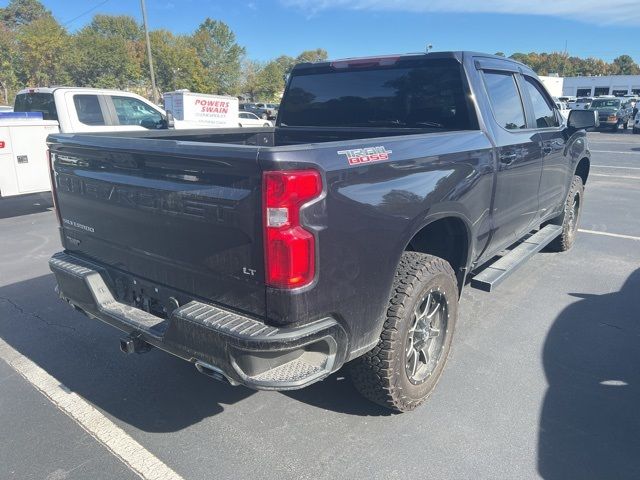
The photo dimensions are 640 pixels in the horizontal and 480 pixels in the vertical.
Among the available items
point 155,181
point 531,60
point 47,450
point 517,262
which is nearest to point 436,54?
point 517,262

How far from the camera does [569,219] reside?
6020 millimetres

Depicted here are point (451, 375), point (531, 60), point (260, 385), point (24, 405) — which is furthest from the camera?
point (531, 60)

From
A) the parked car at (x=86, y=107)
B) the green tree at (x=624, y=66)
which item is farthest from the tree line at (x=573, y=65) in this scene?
the parked car at (x=86, y=107)

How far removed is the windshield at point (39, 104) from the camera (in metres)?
8.93

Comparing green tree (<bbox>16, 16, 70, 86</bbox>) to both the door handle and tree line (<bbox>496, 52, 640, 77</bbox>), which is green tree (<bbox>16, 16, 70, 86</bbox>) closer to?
the door handle

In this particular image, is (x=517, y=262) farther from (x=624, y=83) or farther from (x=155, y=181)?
(x=624, y=83)

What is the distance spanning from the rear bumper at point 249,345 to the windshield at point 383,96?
2.08 meters

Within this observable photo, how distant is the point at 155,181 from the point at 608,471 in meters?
2.73

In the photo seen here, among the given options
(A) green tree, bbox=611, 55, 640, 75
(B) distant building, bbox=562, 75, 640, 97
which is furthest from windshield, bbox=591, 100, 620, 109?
(A) green tree, bbox=611, 55, 640, 75

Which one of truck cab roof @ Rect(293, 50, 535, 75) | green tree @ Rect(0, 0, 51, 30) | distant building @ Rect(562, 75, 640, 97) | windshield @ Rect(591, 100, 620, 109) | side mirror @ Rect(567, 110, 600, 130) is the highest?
green tree @ Rect(0, 0, 51, 30)

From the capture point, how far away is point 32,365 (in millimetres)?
3531

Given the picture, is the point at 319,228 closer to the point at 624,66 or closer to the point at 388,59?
the point at 388,59

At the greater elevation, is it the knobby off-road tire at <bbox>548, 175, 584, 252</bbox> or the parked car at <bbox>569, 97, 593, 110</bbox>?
the parked car at <bbox>569, 97, 593, 110</bbox>

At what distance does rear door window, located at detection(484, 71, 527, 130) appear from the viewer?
3783mm
